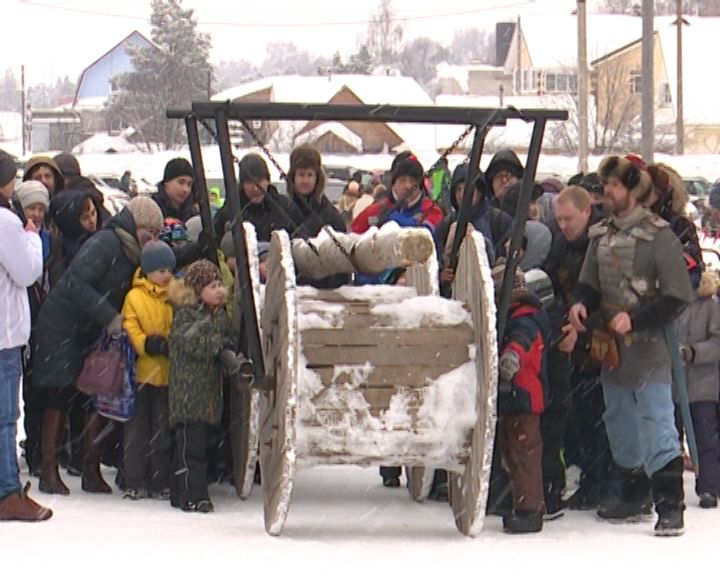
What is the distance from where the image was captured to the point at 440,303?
8305 millimetres

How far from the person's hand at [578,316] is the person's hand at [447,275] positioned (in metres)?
0.97

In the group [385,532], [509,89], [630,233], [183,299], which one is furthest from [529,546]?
[509,89]

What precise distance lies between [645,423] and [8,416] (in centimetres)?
308

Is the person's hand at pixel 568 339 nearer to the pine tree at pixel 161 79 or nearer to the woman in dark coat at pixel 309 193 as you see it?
the woman in dark coat at pixel 309 193

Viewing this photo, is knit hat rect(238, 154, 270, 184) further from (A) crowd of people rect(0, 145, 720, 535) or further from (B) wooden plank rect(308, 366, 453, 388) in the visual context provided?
(B) wooden plank rect(308, 366, 453, 388)

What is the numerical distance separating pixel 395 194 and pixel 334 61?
105 metres

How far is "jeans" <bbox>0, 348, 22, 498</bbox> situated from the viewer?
851cm

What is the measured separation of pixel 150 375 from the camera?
30.6 feet

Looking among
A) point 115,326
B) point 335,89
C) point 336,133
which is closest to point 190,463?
point 115,326

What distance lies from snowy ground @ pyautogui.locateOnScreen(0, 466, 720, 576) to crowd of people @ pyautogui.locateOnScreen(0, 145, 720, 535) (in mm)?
195

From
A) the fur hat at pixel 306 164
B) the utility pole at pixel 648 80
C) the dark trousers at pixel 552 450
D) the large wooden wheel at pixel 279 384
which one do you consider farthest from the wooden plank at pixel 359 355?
the utility pole at pixel 648 80

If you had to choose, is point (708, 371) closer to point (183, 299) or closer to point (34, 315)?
point (183, 299)

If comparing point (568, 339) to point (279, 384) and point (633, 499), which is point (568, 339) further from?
point (279, 384)

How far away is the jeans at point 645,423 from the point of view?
8508mm
